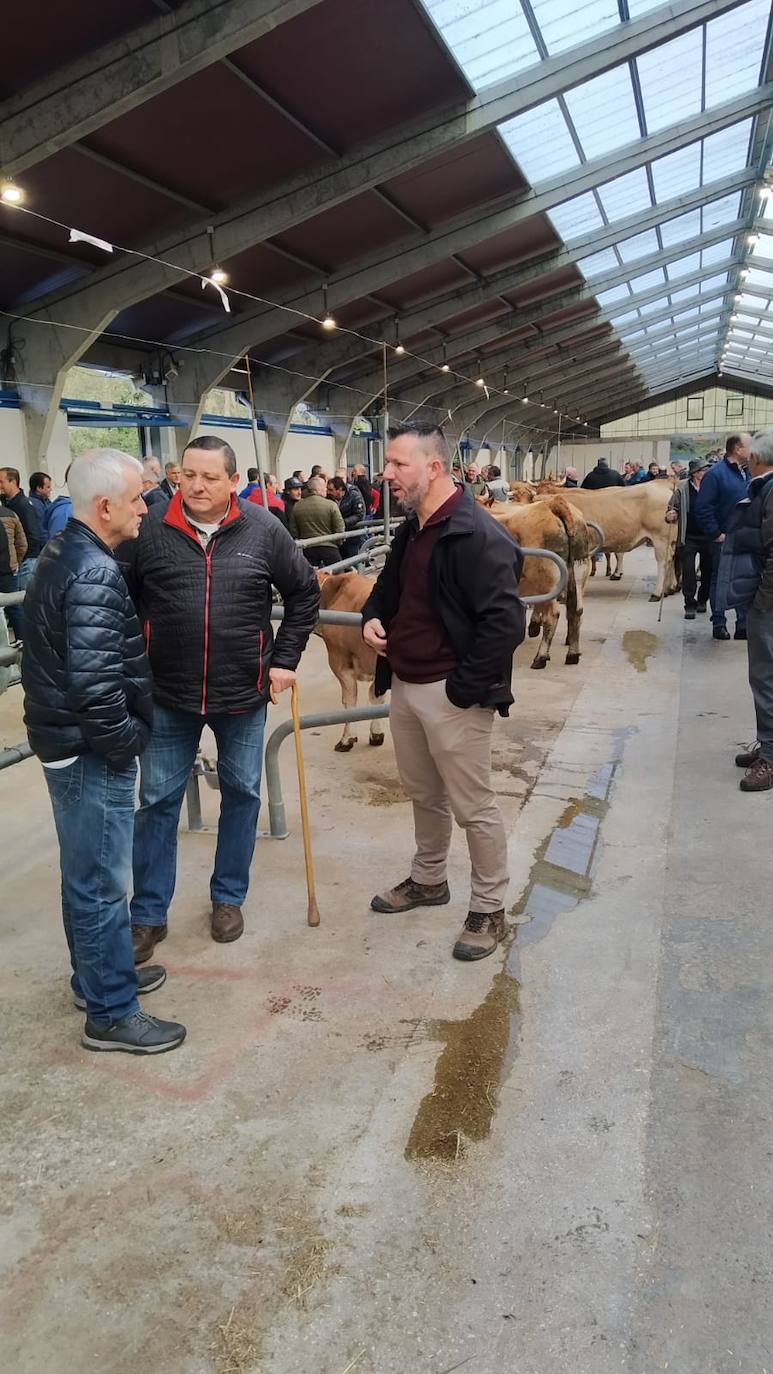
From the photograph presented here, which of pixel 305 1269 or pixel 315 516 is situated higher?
pixel 315 516

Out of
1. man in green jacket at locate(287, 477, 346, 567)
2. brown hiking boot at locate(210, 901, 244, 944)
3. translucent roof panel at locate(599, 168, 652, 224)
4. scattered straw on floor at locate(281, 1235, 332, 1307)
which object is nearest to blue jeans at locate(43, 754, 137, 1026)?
brown hiking boot at locate(210, 901, 244, 944)

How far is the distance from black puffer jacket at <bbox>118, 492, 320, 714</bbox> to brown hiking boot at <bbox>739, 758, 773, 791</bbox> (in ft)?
9.04

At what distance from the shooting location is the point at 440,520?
3.03 m

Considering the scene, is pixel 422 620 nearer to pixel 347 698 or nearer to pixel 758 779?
pixel 758 779

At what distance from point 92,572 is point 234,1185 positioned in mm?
1582

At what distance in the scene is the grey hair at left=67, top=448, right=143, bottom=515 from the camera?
8.05 feet

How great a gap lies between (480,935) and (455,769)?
1.97 ft

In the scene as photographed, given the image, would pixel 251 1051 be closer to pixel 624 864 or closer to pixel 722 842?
pixel 624 864

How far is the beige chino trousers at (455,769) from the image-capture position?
310 centimetres

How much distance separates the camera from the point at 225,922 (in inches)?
131

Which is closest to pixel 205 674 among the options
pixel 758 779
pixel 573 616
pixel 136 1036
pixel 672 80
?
pixel 136 1036

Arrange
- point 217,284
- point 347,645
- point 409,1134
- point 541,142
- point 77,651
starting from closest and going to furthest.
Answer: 1. point 409,1134
2. point 77,651
3. point 347,645
4. point 217,284
5. point 541,142

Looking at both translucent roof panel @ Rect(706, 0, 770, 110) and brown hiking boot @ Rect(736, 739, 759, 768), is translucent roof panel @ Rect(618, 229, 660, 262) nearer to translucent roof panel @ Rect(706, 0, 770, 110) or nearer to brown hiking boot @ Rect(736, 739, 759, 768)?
translucent roof panel @ Rect(706, 0, 770, 110)

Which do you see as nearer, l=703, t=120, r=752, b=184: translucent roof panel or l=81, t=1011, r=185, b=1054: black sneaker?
l=81, t=1011, r=185, b=1054: black sneaker
